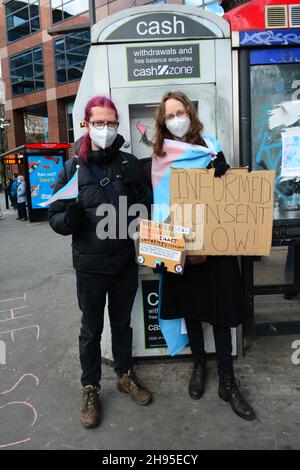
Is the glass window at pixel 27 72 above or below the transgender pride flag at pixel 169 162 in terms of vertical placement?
above

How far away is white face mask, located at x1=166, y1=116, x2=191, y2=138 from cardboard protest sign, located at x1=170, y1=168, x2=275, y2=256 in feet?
0.85

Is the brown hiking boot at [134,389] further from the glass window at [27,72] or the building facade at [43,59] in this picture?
the glass window at [27,72]

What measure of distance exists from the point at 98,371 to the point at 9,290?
3.38 metres

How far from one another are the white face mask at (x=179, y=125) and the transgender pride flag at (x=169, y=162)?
6 cm

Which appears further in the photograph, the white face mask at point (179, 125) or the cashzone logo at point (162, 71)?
the cashzone logo at point (162, 71)

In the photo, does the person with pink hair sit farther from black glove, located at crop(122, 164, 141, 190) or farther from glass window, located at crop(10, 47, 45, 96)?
glass window, located at crop(10, 47, 45, 96)

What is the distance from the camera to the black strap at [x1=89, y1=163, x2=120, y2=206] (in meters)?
2.57

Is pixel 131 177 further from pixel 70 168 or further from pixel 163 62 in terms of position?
pixel 163 62

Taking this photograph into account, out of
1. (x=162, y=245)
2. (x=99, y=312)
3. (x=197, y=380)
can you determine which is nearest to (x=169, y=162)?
(x=162, y=245)

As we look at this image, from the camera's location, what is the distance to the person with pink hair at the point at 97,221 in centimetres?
256

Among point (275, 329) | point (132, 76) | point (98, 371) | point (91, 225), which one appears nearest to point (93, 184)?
point (91, 225)

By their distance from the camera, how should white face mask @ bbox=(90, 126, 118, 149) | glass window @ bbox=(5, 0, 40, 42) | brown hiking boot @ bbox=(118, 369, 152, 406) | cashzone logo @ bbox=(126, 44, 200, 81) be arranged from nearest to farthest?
white face mask @ bbox=(90, 126, 118, 149) → brown hiking boot @ bbox=(118, 369, 152, 406) → cashzone logo @ bbox=(126, 44, 200, 81) → glass window @ bbox=(5, 0, 40, 42)

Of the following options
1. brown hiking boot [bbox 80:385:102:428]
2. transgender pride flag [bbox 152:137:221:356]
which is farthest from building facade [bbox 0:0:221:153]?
brown hiking boot [bbox 80:385:102:428]

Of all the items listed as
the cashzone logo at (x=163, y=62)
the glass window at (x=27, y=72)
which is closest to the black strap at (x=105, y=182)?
the cashzone logo at (x=163, y=62)
